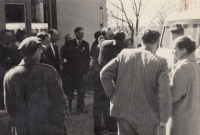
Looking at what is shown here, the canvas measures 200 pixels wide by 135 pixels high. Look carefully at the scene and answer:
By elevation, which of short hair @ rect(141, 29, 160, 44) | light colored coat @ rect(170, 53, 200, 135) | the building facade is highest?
the building facade

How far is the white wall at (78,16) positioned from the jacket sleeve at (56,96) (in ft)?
17.8

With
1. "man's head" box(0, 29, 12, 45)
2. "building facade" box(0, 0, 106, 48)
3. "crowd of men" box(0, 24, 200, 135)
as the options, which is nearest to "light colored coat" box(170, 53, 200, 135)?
"crowd of men" box(0, 24, 200, 135)

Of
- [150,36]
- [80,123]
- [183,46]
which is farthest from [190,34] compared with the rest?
[150,36]

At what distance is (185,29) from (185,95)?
3960 mm

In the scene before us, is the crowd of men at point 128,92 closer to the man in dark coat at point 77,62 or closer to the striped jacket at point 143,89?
the striped jacket at point 143,89

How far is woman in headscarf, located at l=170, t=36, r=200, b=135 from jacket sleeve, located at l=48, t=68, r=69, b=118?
108 centimetres

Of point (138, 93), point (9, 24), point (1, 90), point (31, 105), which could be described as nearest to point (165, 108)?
point (138, 93)

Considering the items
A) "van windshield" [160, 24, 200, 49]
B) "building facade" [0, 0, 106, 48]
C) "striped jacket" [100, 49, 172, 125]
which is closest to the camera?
"striped jacket" [100, 49, 172, 125]

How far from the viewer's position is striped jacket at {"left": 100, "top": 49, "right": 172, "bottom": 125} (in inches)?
105

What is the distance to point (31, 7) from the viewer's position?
7289 mm

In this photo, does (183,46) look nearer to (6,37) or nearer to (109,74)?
(109,74)

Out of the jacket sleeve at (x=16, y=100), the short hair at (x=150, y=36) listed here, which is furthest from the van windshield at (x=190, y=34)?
the jacket sleeve at (x=16, y=100)

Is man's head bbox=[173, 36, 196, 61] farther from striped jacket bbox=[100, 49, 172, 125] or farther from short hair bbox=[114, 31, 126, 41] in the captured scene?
short hair bbox=[114, 31, 126, 41]

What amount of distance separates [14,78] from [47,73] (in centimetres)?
27
